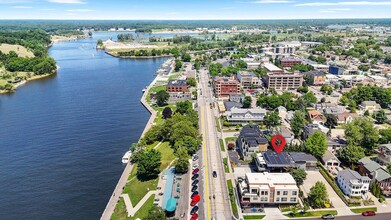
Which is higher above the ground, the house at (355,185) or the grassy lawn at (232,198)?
the house at (355,185)

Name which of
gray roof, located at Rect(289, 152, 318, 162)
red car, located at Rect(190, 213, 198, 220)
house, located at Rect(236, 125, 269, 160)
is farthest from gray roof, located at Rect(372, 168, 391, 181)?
red car, located at Rect(190, 213, 198, 220)

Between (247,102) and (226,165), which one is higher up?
(247,102)

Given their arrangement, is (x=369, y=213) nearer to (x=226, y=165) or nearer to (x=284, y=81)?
(x=226, y=165)

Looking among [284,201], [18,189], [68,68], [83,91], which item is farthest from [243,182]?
[68,68]

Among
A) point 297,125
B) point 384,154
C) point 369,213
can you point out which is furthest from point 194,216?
point 384,154

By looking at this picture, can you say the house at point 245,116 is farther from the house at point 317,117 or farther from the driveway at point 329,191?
the driveway at point 329,191

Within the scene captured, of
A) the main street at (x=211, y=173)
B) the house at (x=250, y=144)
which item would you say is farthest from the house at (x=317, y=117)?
the main street at (x=211, y=173)

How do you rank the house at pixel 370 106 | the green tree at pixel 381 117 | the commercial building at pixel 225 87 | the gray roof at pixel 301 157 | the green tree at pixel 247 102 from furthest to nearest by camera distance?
the commercial building at pixel 225 87 < the house at pixel 370 106 < the green tree at pixel 247 102 < the green tree at pixel 381 117 < the gray roof at pixel 301 157
